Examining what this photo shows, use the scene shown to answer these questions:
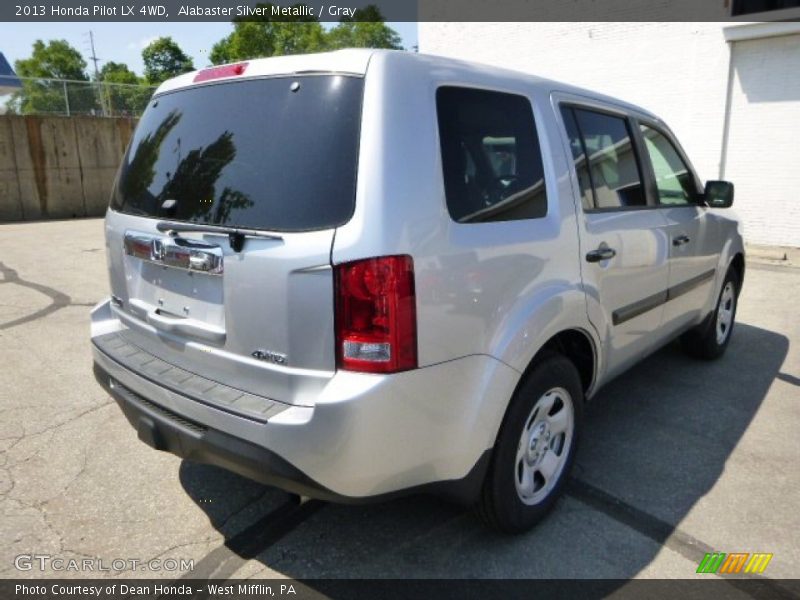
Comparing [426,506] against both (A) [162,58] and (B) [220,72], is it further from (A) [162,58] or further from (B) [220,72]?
(A) [162,58]

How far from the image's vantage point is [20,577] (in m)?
2.40

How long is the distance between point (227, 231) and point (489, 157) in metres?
1.05

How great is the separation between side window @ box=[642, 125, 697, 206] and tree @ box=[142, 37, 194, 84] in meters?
74.7

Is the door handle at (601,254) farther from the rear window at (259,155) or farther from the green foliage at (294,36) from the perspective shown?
the green foliage at (294,36)

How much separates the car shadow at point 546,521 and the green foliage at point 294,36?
57934mm

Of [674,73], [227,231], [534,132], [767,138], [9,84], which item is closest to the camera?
[227,231]

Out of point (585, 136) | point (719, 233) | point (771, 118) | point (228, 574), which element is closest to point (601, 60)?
point (771, 118)

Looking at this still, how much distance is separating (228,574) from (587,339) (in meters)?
1.91

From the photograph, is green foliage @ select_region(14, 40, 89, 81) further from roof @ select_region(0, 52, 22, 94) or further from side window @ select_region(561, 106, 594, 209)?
side window @ select_region(561, 106, 594, 209)

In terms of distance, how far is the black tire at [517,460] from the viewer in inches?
95.0

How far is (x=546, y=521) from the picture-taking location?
9.12 ft

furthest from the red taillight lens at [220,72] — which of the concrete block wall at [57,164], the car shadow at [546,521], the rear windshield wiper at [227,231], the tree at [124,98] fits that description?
the tree at [124,98]

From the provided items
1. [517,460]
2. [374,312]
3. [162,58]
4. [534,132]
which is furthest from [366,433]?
[162,58]

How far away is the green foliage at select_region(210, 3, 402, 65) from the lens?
2226 inches
